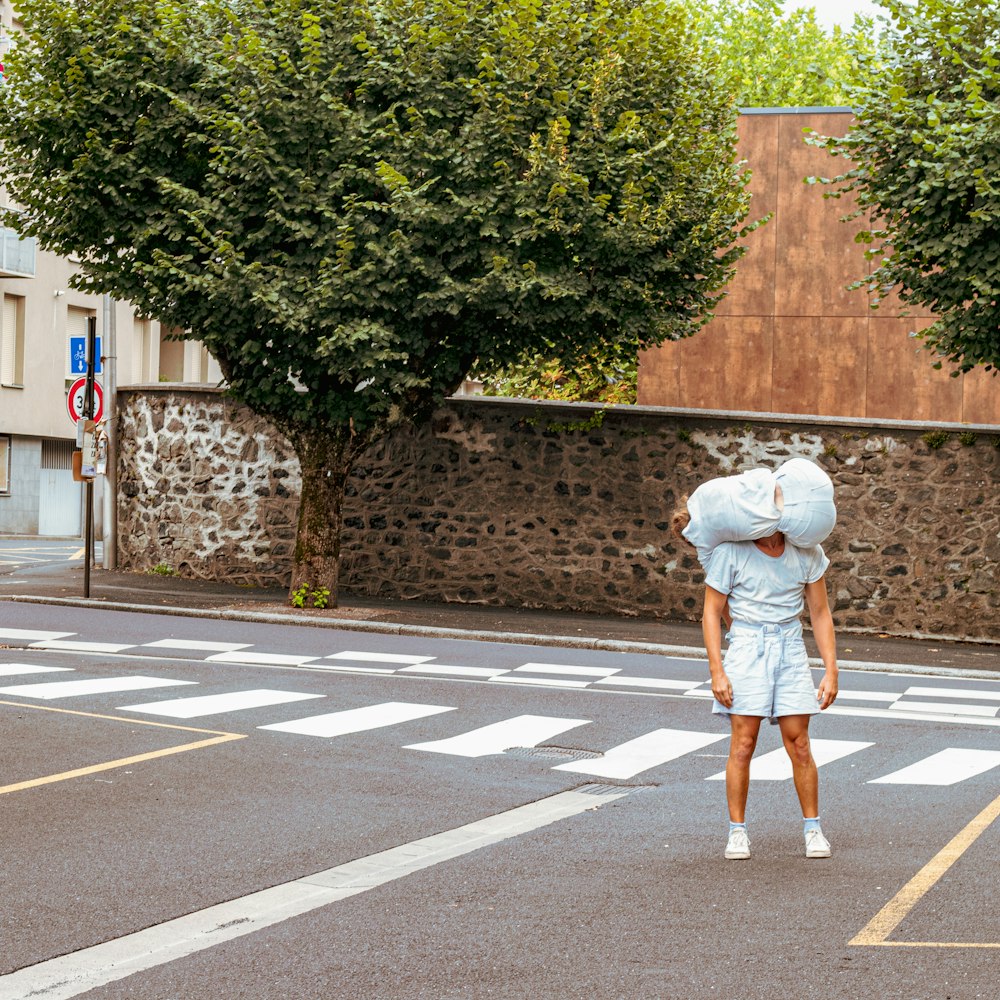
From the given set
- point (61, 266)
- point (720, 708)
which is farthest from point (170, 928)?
point (61, 266)

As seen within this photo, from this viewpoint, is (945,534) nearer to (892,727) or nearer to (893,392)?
(893,392)

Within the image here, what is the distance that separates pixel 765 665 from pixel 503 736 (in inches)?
159

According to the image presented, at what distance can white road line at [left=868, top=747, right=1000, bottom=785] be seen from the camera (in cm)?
941

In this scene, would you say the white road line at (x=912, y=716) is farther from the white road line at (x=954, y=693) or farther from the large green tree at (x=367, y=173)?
the large green tree at (x=367, y=173)

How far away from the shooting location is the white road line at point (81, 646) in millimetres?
15234

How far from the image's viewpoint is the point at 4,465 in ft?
149

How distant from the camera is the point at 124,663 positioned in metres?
14.3

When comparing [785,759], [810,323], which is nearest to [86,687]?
[785,759]

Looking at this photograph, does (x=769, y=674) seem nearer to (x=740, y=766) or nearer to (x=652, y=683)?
(x=740, y=766)

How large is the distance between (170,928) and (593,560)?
16.3m

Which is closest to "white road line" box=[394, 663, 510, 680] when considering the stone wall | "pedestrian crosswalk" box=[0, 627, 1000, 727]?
"pedestrian crosswalk" box=[0, 627, 1000, 727]

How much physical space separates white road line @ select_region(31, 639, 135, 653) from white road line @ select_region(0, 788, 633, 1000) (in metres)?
7.93

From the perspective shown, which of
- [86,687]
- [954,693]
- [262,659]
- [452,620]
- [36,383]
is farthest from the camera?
[36,383]

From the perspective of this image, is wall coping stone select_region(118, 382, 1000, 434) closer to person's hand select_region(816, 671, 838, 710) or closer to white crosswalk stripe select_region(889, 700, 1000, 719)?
white crosswalk stripe select_region(889, 700, 1000, 719)
